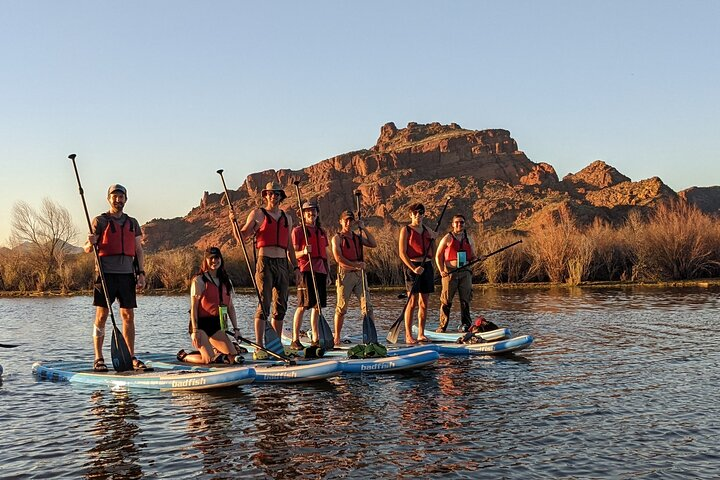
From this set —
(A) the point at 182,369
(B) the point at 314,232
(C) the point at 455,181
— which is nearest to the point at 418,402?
(A) the point at 182,369

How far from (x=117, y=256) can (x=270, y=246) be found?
2.38 m

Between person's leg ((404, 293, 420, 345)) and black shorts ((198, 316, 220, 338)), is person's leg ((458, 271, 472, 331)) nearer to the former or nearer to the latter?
person's leg ((404, 293, 420, 345))

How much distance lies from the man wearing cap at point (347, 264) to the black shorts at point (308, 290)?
27 cm

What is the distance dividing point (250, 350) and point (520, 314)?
916cm

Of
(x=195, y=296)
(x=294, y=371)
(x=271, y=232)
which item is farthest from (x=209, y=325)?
(x=271, y=232)

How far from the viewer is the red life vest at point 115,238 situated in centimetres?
1022

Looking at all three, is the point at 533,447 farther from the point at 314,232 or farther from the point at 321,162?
the point at 321,162

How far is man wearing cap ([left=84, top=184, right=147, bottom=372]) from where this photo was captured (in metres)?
10.2

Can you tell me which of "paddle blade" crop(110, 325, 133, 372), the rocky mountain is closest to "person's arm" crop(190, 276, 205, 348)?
"paddle blade" crop(110, 325, 133, 372)

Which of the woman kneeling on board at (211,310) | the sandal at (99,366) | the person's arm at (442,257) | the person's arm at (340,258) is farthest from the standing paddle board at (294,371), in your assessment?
the person's arm at (442,257)

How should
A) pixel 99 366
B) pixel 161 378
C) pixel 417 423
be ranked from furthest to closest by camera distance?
pixel 99 366
pixel 161 378
pixel 417 423

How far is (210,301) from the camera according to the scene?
1038cm

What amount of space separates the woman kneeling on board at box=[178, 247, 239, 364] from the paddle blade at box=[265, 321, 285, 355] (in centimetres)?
76

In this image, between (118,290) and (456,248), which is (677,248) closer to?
(456,248)
